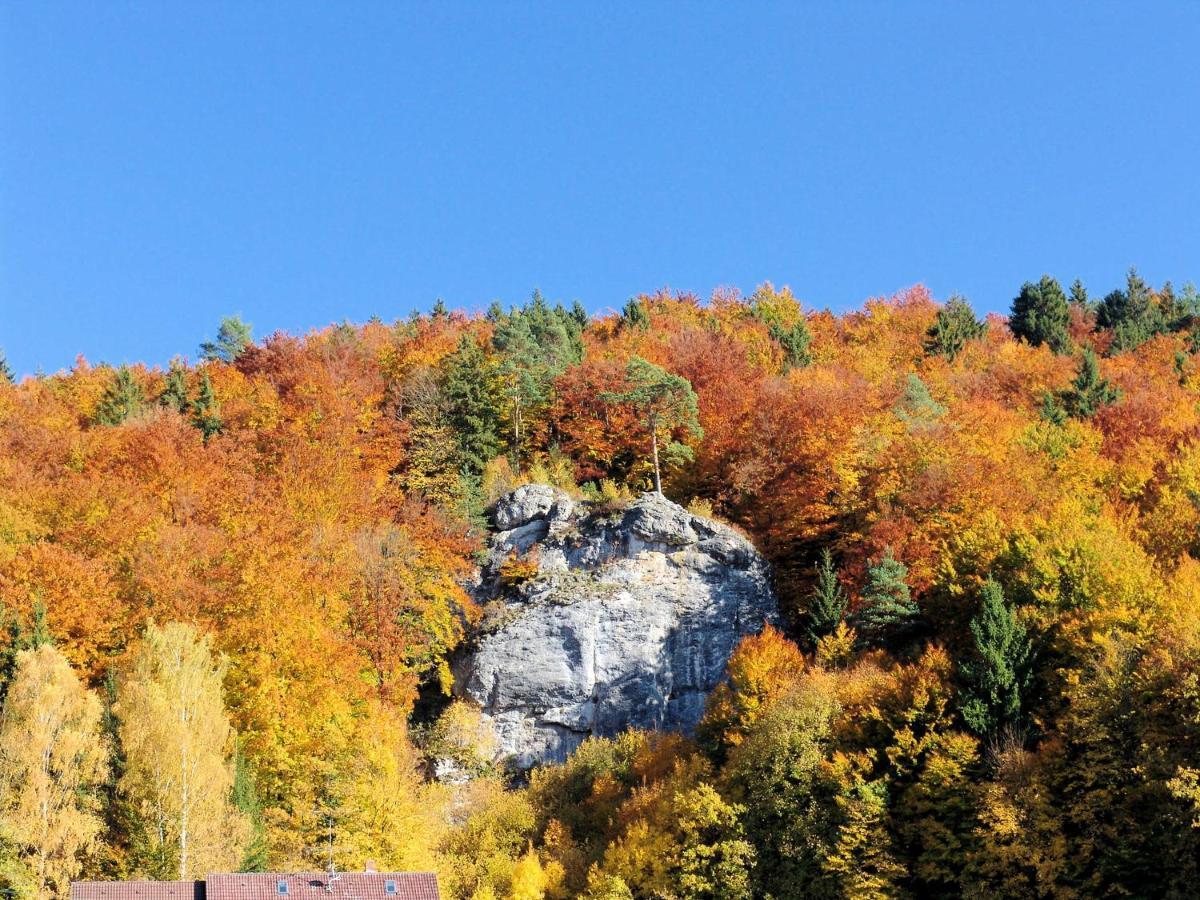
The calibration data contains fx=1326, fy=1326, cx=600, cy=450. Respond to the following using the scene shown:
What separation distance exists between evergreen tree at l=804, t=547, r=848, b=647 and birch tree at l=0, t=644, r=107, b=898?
2625cm

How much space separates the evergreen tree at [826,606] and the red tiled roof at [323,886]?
19.7 m

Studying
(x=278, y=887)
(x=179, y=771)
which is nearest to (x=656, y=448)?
(x=179, y=771)

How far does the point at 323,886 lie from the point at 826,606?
23.3 metres

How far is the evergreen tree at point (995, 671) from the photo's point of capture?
4241 cm

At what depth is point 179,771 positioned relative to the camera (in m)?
39.4

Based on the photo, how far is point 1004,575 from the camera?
48.3m

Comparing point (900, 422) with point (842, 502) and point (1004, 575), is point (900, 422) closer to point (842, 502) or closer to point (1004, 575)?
point (842, 502)

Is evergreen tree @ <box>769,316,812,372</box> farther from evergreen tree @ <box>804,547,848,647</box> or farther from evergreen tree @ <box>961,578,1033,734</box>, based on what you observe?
evergreen tree @ <box>961,578,1033,734</box>

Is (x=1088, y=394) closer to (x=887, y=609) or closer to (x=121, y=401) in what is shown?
(x=887, y=609)

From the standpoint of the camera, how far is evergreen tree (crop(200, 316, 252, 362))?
91.1 m

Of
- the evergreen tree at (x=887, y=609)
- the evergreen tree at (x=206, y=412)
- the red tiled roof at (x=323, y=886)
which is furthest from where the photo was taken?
the evergreen tree at (x=206, y=412)

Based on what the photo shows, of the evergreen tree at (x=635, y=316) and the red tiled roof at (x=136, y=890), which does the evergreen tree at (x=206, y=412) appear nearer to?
the evergreen tree at (x=635, y=316)

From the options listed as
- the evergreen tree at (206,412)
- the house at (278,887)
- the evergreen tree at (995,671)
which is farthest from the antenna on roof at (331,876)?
the evergreen tree at (206,412)

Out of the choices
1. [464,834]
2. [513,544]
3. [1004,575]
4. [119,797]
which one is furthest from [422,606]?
[1004,575]
